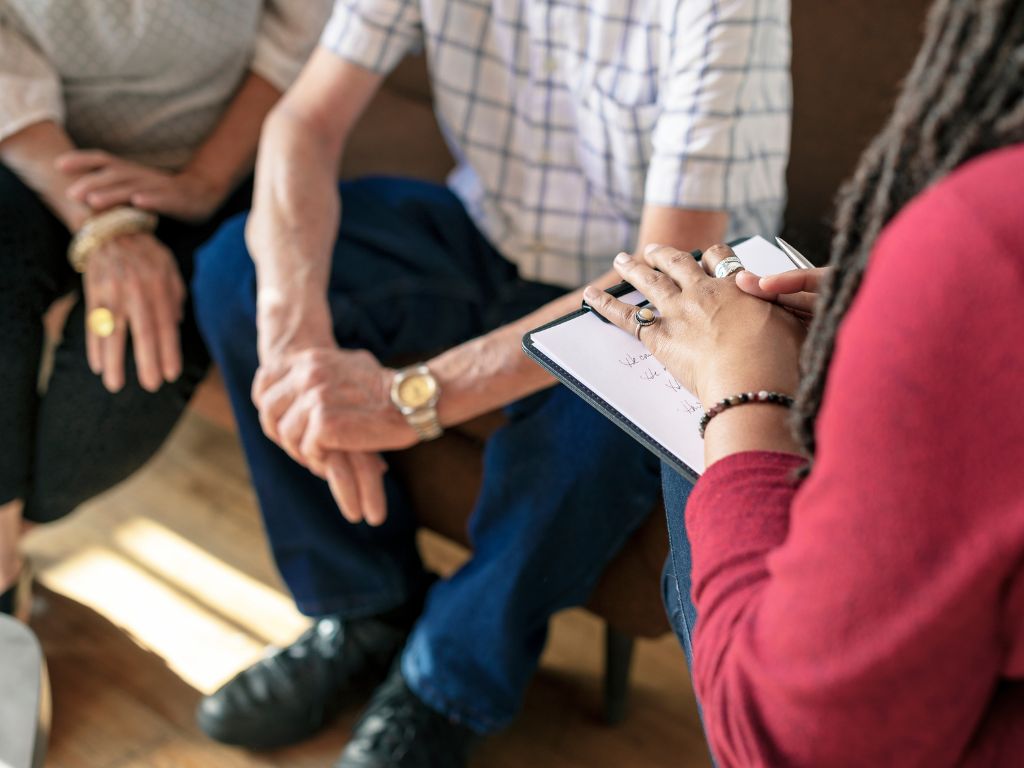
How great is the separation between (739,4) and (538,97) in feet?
0.96

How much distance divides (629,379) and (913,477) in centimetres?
29

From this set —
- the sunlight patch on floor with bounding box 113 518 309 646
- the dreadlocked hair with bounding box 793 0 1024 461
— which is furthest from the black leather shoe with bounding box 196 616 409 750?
the dreadlocked hair with bounding box 793 0 1024 461

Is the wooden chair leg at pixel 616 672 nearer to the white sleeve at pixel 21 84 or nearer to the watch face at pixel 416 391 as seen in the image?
the watch face at pixel 416 391

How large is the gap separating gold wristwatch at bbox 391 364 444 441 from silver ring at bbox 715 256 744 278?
0.43 metres

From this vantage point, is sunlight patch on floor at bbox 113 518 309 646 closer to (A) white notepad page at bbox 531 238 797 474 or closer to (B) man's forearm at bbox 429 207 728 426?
(B) man's forearm at bbox 429 207 728 426

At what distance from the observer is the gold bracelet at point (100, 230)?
1.30 m

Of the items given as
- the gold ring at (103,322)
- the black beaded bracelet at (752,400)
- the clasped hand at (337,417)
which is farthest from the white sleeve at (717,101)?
the gold ring at (103,322)

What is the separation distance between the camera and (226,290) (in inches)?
48.9

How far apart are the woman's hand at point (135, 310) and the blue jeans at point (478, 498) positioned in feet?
0.22

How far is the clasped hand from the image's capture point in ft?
3.52

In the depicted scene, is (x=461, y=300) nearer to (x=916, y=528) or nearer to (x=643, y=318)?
(x=643, y=318)

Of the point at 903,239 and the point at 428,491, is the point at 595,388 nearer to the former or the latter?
the point at 903,239

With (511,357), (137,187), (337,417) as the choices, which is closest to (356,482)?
(337,417)

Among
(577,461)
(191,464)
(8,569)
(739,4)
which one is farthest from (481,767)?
(739,4)
